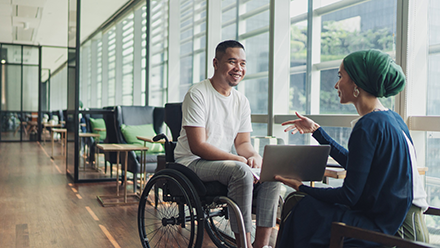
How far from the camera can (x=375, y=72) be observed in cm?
127

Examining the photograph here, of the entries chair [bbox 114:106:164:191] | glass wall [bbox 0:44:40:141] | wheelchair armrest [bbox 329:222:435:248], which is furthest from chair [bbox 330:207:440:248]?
glass wall [bbox 0:44:40:141]

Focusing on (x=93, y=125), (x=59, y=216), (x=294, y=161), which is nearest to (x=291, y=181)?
(x=294, y=161)

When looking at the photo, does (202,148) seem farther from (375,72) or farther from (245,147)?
(375,72)

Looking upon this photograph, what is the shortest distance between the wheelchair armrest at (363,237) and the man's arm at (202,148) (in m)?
0.89

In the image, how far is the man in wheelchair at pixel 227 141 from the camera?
184cm

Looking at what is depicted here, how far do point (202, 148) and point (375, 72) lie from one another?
3.19 ft

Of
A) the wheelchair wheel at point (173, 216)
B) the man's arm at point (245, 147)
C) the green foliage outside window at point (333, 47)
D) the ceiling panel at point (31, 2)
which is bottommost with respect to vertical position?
the wheelchair wheel at point (173, 216)

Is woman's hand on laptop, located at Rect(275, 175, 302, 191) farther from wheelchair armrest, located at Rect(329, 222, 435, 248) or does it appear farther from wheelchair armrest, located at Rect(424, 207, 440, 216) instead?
wheelchair armrest, located at Rect(424, 207, 440, 216)

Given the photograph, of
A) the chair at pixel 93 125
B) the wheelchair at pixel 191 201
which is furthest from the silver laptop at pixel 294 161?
the chair at pixel 93 125

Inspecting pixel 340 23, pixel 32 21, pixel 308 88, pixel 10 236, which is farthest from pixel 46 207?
pixel 32 21

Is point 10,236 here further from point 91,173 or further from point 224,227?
point 91,173

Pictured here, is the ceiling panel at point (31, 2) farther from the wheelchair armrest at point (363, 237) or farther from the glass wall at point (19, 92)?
the wheelchair armrest at point (363, 237)

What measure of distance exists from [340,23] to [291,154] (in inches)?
81.5

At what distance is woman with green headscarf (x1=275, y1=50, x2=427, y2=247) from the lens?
1198mm
